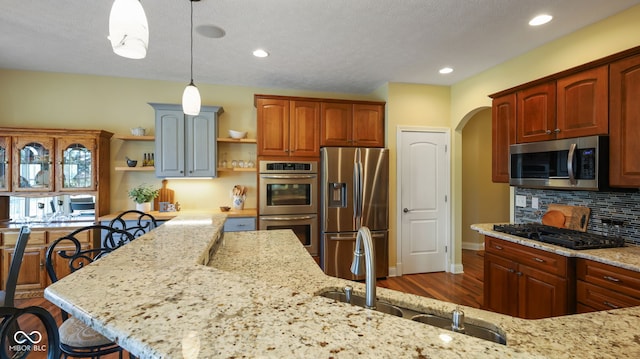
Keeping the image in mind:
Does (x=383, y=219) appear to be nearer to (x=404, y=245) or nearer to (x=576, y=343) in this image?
(x=404, y=245)

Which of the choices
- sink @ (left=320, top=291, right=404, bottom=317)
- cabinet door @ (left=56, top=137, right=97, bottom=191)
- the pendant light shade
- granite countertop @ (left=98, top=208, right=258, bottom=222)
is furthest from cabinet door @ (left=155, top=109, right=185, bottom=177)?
sink @ (left=320, top=291, right=404, bottom=317)

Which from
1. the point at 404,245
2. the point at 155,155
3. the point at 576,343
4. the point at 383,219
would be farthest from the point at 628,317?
the point at 155,155

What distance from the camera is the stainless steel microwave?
2059mm

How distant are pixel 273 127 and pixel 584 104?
303 cm

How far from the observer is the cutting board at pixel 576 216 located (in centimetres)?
244

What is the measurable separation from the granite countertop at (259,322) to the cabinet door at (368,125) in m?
3.00

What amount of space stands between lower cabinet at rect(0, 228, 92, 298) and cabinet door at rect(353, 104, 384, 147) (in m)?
3.66

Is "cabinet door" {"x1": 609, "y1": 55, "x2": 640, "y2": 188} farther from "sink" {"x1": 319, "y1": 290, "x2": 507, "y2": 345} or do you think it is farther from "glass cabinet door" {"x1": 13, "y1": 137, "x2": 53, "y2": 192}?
"glass cabinet door" {"x1": 13, "y1": 137, "x2": 53, "y2": 192}

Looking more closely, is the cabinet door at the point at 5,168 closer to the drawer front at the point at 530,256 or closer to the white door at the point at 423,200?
the white door at the point at 423,200

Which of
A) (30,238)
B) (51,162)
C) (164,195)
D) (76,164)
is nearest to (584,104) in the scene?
(164,195)

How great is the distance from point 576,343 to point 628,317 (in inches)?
14.8

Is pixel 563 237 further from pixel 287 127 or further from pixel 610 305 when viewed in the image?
pixel 287 127

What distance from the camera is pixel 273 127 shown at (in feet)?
12.3

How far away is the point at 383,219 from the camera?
3.79 meters
